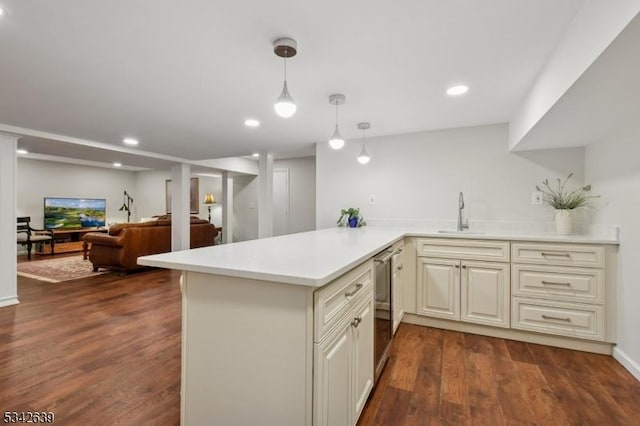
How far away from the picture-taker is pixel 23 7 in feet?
4.59

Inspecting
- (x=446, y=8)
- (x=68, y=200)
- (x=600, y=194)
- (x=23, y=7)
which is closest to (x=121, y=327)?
(x=23, y=7)

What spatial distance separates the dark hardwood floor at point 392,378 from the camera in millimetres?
1588

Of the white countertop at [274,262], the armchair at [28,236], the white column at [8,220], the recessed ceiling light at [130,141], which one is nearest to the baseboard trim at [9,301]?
the white column at [8,220]

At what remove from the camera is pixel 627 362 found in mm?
2035

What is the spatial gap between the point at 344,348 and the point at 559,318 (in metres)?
2.12

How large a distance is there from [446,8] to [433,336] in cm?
245

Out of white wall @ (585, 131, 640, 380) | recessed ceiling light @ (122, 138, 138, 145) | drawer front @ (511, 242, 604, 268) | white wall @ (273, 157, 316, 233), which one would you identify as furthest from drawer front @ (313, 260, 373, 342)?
white wall @ (273, 157, 316, 233)

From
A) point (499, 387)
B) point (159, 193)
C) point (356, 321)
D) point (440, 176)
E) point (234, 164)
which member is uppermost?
point (234, 164)

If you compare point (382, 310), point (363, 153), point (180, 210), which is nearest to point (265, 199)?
point (180, 210)

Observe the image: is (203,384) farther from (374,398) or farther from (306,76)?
(306,76)

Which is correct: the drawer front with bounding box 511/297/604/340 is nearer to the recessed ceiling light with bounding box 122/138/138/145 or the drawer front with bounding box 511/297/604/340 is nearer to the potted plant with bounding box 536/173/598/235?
the potted plant with bounding box 536/173/598/235

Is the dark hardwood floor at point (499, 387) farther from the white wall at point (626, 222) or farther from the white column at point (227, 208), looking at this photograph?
the white column at point (227, 208)

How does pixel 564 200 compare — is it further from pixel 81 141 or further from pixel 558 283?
pixel 81 141

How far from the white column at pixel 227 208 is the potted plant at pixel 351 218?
4.15 meters
